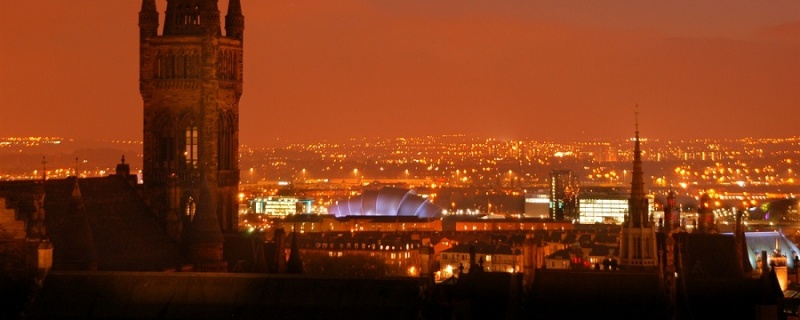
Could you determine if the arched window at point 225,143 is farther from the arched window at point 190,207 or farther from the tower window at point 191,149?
the arched window at point 190,207

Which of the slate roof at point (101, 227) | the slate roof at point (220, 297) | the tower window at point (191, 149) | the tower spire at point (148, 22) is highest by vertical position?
the tower spire at point (148, 22)

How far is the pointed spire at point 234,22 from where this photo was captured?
352 ft

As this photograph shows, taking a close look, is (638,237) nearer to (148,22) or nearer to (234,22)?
(234,22)

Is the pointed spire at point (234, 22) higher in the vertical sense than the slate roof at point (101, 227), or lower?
higher

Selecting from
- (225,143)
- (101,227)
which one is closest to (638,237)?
(225,143)

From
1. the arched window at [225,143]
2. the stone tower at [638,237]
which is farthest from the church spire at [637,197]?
the arched window at [225,143]

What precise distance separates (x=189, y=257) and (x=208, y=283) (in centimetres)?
2052

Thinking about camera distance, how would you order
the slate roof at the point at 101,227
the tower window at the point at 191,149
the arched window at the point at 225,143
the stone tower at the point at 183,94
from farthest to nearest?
the arched window at the point at 225,143 → the tower window at the point at 191,149 → the stone tower at the point at 183,94 → the slate roof at the point at 101,227

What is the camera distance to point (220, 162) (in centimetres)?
10525

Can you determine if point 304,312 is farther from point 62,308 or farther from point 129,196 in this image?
point 129,196

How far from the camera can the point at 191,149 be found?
10356cm

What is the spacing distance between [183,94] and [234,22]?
6.72m

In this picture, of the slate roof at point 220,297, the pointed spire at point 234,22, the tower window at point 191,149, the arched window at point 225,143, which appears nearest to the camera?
the slate roof at point 220,297

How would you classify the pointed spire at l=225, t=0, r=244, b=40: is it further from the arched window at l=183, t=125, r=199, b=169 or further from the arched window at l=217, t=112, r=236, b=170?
A: the arched window at l=183, t=125, r=199, b=169
